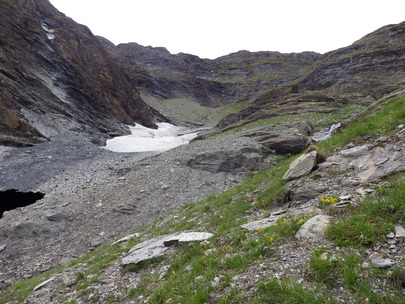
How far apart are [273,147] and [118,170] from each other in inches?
672

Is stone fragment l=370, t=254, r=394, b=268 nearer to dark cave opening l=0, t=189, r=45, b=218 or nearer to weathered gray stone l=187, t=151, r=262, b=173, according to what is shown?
weathered gray stone l=187, t=151, r=262, b=173

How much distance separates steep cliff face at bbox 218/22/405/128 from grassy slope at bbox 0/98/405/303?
1110 inches

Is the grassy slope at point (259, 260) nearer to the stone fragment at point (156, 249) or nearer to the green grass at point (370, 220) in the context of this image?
the green grass at point (370, 220)

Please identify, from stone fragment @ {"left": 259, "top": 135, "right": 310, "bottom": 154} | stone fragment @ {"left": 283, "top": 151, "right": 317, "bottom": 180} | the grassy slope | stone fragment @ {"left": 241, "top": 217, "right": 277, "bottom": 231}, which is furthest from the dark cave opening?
stone fragment @ {"left": 259, "top": 135, "right": 310, "bottom": 154}

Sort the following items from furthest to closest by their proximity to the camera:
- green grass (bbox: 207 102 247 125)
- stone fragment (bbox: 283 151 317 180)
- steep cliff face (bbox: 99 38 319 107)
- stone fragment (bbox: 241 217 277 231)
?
1. steep cliff face (bbox: 99 38 319 107)
2. green grass (bbox: 207 102 247 125)
3. stone fragment (bbox: 283 151 317 180)
4. stone fragment (bbox: 241 217 277 231)

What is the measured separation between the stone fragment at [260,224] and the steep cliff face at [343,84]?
93.0 feet

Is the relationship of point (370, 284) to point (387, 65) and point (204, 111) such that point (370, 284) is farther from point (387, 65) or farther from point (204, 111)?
point (204, 111)

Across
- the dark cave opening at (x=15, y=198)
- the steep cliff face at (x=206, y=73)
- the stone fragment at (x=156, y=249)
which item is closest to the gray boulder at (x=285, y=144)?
the stone fragment at (x=156, y=249)

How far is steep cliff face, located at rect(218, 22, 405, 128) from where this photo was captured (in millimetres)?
35656

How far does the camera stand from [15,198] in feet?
63.4

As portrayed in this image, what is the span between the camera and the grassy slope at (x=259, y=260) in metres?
4.06

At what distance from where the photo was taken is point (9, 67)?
4244 cm

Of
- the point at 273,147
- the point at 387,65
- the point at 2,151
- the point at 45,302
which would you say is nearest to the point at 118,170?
the point at 2,151

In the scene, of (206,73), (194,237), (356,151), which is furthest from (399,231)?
(206,73)
